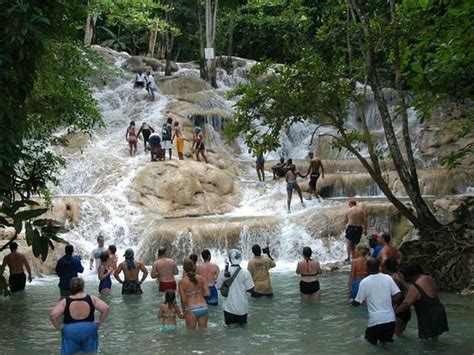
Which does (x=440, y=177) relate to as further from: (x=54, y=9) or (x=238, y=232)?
(x=54, y=9)

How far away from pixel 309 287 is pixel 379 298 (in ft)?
12.7

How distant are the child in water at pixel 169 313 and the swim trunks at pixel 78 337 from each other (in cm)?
225

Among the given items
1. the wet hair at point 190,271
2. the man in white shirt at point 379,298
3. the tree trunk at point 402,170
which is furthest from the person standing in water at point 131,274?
the tree trunk at point 402,170

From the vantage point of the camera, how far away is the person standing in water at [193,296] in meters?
8.84

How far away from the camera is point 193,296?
8984 millimetres

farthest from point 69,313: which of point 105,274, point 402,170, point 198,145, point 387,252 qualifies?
point 198,145

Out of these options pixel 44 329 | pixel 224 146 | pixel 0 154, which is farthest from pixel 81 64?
pixel 224 146

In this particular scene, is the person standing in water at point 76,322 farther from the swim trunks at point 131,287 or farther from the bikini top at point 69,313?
the swim trunks at point 131,287

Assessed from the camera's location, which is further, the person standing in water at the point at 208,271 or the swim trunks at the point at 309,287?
the swim trunks at the point at 309,287

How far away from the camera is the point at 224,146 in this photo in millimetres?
28359

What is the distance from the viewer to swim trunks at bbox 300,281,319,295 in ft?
37.5

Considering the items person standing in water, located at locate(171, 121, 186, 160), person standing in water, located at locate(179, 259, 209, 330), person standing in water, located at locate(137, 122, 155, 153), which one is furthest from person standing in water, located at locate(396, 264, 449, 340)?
person standing in water, located at locate(137, 122, 155, 153)

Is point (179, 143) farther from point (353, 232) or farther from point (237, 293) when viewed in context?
point (237, 293)

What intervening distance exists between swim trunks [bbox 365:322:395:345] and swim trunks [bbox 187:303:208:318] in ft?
7.83
